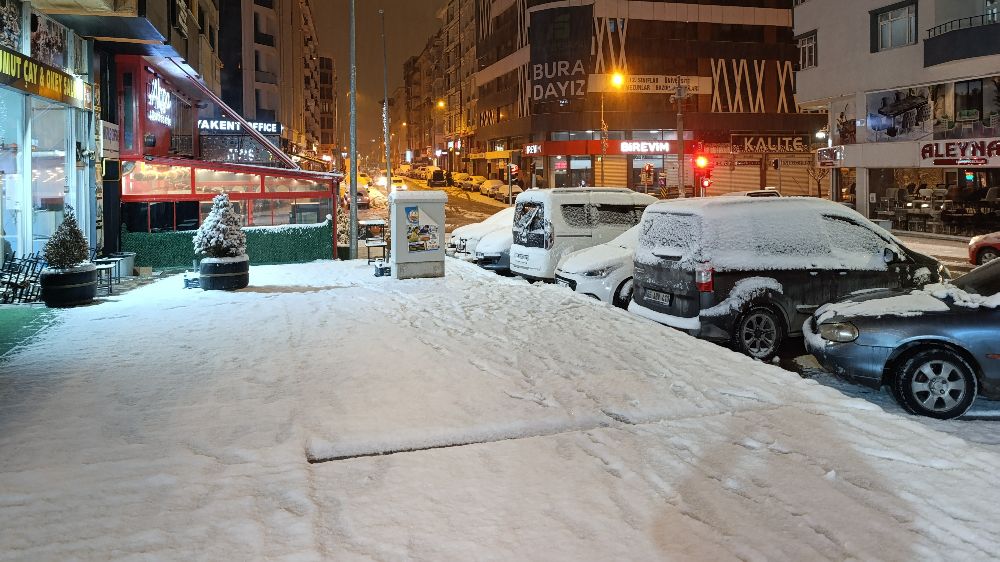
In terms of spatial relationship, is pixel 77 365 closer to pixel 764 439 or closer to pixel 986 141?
pixel 764 439

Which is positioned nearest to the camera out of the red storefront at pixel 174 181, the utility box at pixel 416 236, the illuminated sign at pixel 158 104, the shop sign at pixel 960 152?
the utility box at pixel 416 236

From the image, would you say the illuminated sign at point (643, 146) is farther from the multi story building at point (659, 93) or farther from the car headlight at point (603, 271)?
the car headlight at point (603, 271)

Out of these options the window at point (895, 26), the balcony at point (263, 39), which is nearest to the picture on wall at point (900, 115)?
the window at point (895, 26)

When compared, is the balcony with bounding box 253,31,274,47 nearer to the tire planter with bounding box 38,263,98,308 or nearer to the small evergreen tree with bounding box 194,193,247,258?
the small evergreen tree with bounding box 194,193,247,258

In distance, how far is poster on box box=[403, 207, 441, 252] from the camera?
16234mm

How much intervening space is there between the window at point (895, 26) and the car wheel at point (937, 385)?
94.7 feet

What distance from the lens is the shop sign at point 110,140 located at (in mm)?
17766

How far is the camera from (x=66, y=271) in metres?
12.4

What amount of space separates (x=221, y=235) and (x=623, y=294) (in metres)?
7.30

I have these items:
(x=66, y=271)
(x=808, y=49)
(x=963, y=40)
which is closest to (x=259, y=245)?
(x=66, y=271)

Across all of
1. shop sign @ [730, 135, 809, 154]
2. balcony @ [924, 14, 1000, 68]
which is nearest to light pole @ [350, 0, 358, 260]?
balcony @ [924, 14, 1000, 68]

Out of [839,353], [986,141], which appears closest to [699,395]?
[839,353]

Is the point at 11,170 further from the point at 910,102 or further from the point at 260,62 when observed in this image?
the point at 260,62

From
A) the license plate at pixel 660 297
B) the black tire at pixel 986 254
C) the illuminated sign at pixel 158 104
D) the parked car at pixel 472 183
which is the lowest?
the license plate at pixel 660 297
